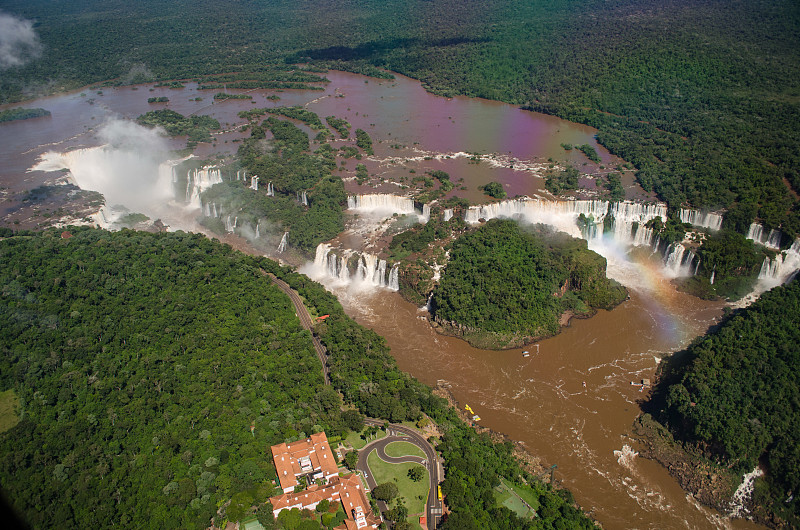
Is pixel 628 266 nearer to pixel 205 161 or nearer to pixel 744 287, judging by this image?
pixel 744 287

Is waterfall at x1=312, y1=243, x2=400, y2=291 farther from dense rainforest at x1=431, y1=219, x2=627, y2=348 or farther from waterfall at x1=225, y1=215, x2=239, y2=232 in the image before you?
waterfall at x1=225, y1=215, x2=239, y2=232

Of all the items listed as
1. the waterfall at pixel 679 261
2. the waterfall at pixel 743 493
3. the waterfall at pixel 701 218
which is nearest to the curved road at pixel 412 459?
the waterfall at pixel 743 493

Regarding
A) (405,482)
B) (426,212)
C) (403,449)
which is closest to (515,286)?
(426,212)

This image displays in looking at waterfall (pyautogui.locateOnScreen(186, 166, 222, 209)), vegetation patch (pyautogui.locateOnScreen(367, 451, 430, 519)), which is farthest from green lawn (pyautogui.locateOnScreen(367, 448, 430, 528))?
waterfall (pyautogui.locateOnScreen(186, 166, 222, 209))

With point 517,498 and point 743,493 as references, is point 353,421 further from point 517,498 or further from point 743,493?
point 743,493

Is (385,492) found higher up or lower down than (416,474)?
higher up
